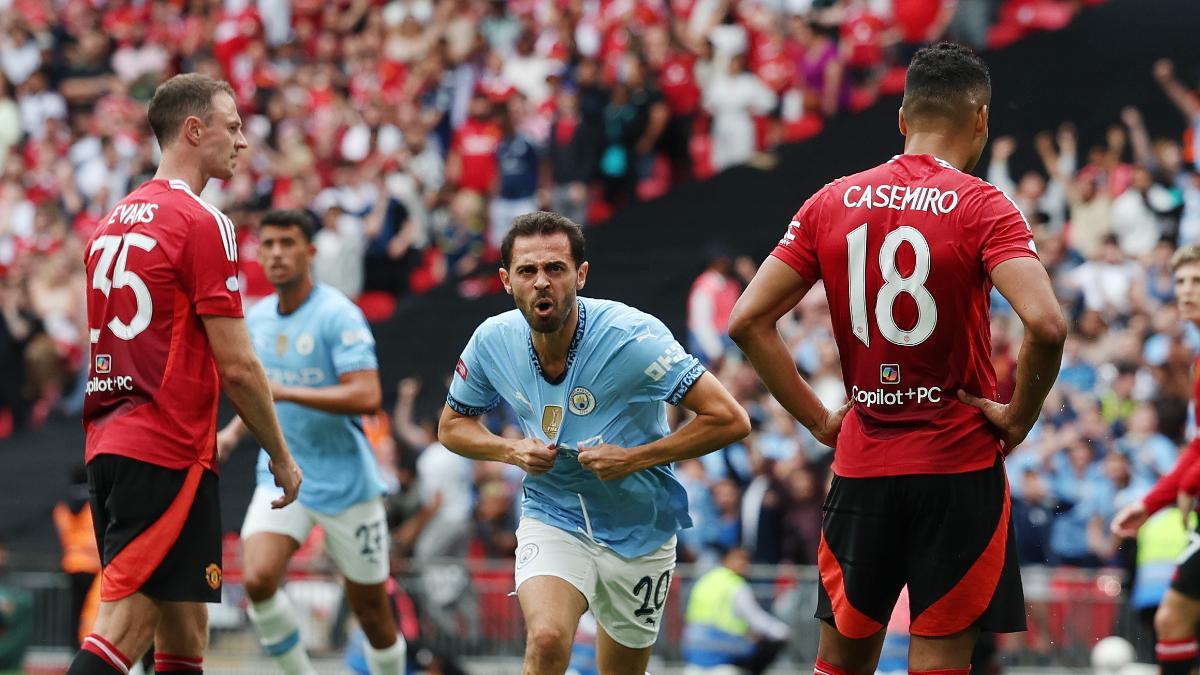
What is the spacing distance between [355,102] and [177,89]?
17.0 metres

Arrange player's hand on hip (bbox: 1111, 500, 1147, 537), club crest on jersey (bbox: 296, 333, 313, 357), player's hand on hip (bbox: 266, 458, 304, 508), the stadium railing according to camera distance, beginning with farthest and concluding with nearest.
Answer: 1. the stadium railing
2. club crest on jersey (bbox: 296, 333, 313, 357)
3. player's hand on hip (bbox: 1111, 500, 1147, 537)
4. player's hand on hip (bbox: 266, 458, 304, 508)

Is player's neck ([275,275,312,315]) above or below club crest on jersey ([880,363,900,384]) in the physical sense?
above

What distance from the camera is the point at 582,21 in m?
23.0

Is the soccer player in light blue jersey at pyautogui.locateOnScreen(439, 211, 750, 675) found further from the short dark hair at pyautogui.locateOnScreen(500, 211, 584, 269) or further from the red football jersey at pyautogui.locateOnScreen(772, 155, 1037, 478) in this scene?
the red football jersey at pyautogui.locateOnScreen(772, 155, 1037, 478)

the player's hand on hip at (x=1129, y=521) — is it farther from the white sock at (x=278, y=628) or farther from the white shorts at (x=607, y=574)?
the white sock at (x=278, y=628)

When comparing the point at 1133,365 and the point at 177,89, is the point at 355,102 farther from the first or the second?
the point at 177,89

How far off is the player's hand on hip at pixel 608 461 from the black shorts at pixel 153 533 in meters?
1.61

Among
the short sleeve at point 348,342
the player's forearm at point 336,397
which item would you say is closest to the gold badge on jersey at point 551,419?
the player's forearm at point 336,397

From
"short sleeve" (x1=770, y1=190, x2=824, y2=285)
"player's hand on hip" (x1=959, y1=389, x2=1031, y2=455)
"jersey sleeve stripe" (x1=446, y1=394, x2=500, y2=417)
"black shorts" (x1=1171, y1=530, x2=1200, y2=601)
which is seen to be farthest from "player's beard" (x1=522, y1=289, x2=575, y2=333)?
"black shorts" (x1=1171, y1=530, x2=1200, y2=601)

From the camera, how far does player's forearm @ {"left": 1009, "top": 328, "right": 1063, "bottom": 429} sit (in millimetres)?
6109

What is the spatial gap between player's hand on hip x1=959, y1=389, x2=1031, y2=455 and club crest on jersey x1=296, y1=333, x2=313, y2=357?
476 centimetres

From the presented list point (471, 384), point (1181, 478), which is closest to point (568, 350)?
point (471, 384)

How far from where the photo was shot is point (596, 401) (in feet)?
24.6

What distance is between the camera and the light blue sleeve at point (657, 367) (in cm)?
747
